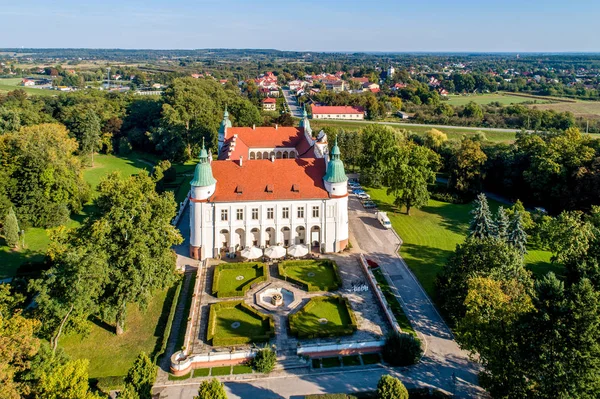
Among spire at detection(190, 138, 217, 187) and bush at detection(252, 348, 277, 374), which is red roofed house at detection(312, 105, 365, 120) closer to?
spire at detection(190, 138, 217, 187)

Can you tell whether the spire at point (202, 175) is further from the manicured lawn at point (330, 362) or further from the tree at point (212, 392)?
the tree at point (212, 392)

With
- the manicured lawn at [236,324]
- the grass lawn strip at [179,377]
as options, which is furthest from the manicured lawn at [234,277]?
the grass lawn strip at [179,377]

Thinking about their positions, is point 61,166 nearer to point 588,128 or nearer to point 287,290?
point 287,290

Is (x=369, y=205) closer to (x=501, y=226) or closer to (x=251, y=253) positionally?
(x=501, y=226)

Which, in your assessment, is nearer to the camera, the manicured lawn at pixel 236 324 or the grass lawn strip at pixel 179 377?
the grass lawn strip at pixel 179 377

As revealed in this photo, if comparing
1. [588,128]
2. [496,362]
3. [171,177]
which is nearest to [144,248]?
[496,362]

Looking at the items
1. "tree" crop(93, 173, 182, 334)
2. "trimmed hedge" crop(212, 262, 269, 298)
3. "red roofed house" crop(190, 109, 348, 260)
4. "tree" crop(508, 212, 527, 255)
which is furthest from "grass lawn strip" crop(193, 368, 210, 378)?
"tree" crop(508, 212, 527, 255)
